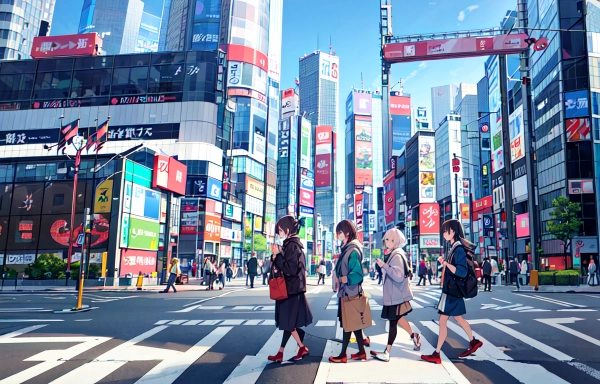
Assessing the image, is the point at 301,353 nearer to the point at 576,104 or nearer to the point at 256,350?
the point at 256,350

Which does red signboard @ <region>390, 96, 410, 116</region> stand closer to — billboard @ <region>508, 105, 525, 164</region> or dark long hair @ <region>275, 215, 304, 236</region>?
billboard @ <region>508, 105, 525, 164</region>

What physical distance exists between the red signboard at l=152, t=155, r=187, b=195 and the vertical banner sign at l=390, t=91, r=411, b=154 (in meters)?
146

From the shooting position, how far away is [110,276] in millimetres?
30375

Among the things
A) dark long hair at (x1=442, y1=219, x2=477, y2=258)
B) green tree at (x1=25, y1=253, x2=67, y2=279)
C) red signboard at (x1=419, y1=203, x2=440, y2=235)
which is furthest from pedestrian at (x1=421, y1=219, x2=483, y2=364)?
red signboard at (x1=419, y1=203, x2=440, y2=235)

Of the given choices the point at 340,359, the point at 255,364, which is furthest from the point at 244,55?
the point at 340,359

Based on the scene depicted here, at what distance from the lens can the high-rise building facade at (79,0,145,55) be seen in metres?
166

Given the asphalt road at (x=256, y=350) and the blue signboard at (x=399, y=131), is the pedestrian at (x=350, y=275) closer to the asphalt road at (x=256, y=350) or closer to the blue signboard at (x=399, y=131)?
the asphalt road at (x=256, y=350)

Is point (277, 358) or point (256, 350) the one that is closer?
point (277, 358)

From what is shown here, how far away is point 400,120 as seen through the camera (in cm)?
17962

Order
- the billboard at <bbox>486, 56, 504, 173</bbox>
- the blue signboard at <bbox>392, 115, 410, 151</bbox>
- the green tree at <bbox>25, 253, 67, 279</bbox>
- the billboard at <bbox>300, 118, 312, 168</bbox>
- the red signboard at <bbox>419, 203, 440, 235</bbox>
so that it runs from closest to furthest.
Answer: the green tree at <bbox>25, 253, 67, 279</bbox> → the billboard at <bbox>486, 56, 504, 173</bbox> → the red signboard at <bbox>419, 203, 440, 235</bbox> → the billboard at <bbox>300, 118, 312, 168</bbox> → the blue signboard at <bbox>392, 115, 410, 151</bbox>

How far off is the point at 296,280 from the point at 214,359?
63.7 inches

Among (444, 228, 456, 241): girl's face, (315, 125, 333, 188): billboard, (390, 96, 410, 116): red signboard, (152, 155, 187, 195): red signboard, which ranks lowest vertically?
(444, 228, 456, 241): girl's face

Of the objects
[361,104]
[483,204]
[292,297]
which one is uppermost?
[361,104]

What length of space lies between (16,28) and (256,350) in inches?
4618
